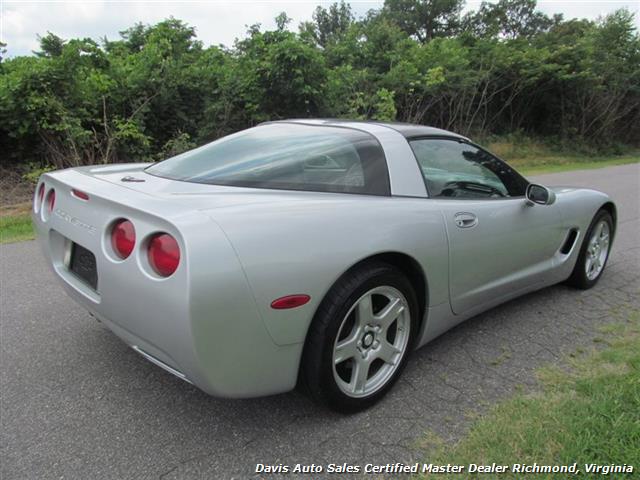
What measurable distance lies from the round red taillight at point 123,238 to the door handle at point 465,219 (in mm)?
1665

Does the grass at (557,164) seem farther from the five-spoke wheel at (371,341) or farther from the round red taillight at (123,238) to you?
the round red taillight at (123,238)

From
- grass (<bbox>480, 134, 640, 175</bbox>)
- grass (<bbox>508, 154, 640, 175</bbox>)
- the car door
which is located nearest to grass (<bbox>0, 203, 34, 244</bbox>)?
the car door

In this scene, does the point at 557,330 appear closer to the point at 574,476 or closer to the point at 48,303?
the point at 574,476

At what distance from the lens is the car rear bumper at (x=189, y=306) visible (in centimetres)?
163

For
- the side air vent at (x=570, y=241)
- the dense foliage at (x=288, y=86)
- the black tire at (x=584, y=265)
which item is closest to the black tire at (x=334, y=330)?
the side air vent at (x=570, y=241)

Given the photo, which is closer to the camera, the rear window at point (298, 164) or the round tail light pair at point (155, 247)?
the round tail light pair at point (155, 247)

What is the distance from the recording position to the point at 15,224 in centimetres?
658

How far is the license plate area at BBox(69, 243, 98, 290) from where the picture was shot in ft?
6.96

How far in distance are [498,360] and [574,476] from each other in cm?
100

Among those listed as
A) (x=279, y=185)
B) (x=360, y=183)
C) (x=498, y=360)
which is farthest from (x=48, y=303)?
(x=498, y=360)

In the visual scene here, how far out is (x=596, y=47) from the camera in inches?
939

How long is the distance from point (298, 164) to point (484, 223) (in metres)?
1.17

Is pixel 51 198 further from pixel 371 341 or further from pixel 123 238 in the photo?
pixel 371 341

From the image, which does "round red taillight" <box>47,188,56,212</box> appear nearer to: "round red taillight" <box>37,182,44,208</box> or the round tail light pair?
"round red taillight" <box>37,182,44,208</box>
